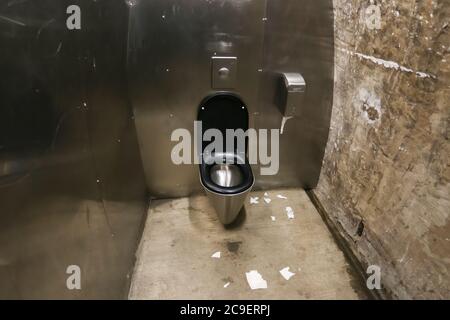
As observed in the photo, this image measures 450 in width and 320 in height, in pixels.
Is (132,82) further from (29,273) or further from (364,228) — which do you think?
(364,228)

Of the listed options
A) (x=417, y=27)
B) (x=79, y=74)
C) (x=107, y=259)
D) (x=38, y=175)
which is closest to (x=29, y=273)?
(x=38, y=175)

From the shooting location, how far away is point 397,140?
4.26 feet

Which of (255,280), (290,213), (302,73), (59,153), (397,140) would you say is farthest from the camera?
(290,213)

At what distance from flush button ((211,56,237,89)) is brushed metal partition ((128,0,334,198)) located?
Result: 31mm

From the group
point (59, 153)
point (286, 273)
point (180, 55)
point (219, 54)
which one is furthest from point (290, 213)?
point (59, 153)

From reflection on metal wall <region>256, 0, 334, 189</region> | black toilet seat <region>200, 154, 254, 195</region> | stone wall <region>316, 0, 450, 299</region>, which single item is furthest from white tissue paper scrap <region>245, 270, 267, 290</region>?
reflection on metal wall <region>256, 0, 334, 189</region>

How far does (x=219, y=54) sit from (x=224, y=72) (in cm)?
11

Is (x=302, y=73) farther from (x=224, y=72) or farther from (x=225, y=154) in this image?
(x=225, y=154)

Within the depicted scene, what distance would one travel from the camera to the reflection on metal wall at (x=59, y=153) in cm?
65

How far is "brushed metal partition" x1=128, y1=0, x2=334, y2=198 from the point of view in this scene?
5.43 feet

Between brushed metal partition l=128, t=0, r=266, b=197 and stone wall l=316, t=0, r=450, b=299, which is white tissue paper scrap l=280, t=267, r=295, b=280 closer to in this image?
stone wall l=316, t=0, r=450, b=299

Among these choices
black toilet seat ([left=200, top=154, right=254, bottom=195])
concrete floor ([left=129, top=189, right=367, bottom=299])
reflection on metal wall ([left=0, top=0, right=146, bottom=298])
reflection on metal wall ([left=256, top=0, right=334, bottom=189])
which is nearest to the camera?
reflection on metal wall ([left=0, top=0, right=146, bottom=298])
